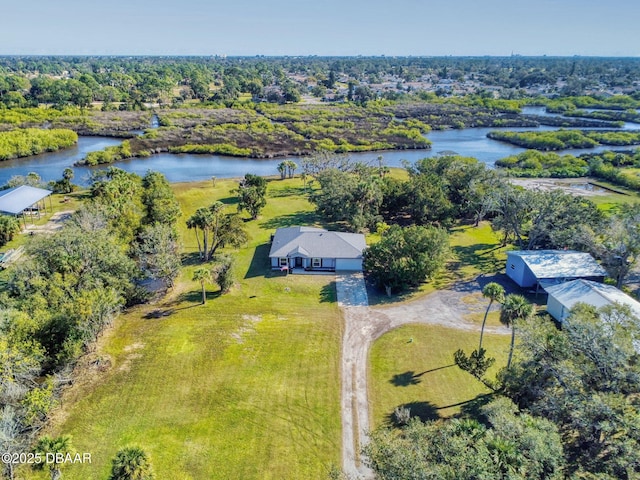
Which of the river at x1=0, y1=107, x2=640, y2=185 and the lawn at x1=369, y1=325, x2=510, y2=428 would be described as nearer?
the lawn at x1=369, y1=325, x2=510, y2=428

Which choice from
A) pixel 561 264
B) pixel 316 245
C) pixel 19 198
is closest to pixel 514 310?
pixel 561 264

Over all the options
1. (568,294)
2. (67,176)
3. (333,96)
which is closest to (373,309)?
(568,294)

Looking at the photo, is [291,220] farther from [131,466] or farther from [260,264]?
[131,466]

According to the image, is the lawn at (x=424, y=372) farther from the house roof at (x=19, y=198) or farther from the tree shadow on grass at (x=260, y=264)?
the house roof at (x=19, y=198)

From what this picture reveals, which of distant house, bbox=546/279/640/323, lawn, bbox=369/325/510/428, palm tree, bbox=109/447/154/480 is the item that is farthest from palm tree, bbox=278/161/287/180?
palm tree, bbox=109/447/154/480

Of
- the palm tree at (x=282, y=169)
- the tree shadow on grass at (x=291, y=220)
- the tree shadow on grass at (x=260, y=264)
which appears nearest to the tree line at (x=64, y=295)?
the tree shadow on grass at (x=260, y=264)

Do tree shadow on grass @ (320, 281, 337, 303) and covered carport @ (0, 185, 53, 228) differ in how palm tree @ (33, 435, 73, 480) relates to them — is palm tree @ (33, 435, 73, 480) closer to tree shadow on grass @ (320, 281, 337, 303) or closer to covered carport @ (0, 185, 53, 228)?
tree shadow on grass @ (320, 281, 337, 303)
